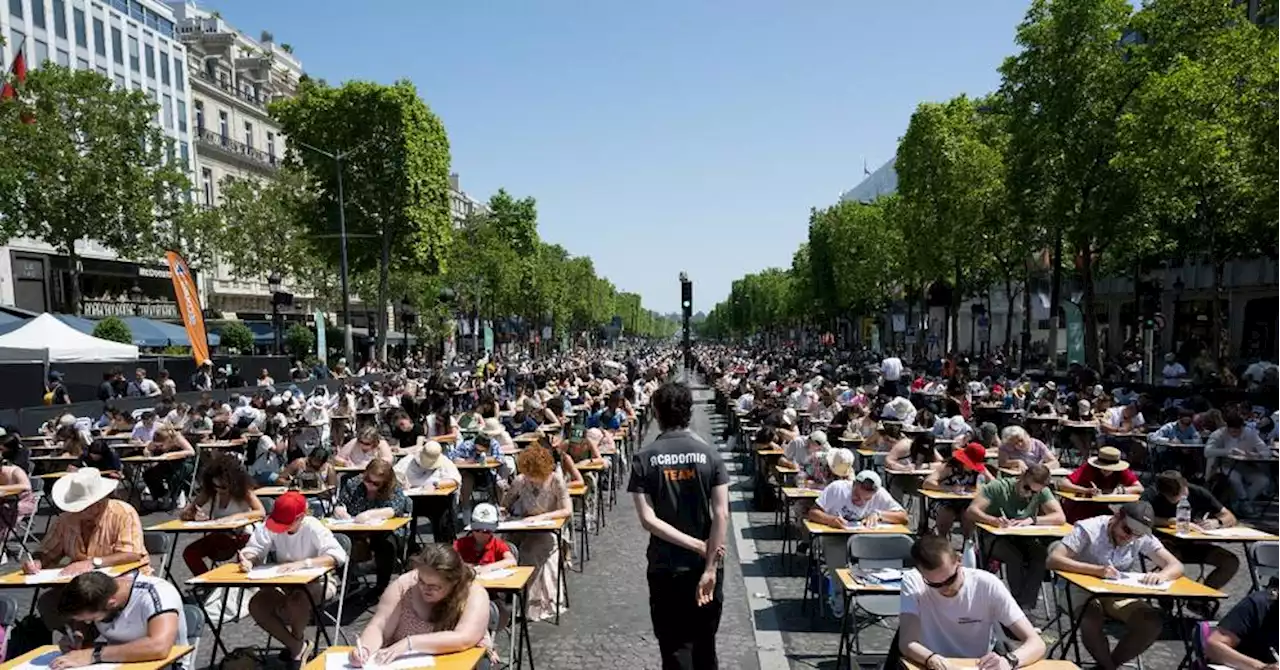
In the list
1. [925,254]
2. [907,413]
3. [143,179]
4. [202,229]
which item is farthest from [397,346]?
[907,413]

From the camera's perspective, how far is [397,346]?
207 feet

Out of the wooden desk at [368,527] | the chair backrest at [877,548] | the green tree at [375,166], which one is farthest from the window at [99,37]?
the chair backrest at [877,548]

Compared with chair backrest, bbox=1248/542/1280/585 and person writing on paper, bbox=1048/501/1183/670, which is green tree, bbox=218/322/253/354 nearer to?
person writing on paper, bbox=1048/501/1183/670

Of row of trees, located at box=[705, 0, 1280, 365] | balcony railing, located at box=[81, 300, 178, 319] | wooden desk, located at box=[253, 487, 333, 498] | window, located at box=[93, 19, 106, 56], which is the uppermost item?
window, located at box=[93, 19, 106, 56]

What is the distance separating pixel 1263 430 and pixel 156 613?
14359 millimetres

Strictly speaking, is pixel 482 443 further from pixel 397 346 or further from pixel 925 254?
pixel 397 346

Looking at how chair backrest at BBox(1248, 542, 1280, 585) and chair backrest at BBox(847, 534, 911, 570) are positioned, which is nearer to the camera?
chair backrest at BBox(1248, 542, 1280, 585)

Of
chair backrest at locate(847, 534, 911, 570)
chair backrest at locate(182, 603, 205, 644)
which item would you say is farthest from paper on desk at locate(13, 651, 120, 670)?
chair backrest at locate(847, 534, 911, 570)

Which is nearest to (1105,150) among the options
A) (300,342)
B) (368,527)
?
(368,527)

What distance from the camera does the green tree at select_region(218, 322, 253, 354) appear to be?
139 ft

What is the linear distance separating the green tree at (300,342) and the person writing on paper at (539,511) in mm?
40353

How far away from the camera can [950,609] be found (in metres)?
4.64

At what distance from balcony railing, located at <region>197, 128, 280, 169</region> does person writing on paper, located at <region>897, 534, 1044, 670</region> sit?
61874mm

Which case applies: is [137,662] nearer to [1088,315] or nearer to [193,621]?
[193,621]
